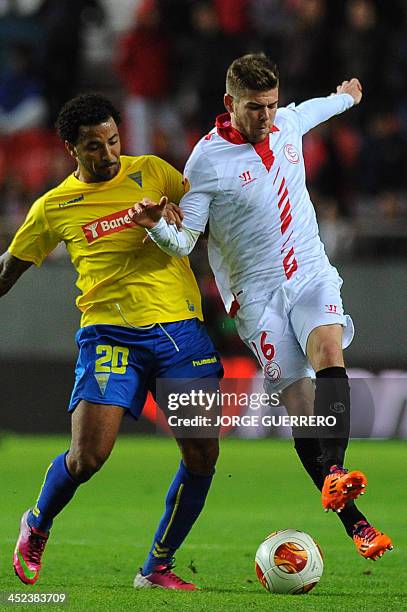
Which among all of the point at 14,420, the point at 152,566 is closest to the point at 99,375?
the point at 152,566

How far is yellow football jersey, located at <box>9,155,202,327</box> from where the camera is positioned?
21.3ft

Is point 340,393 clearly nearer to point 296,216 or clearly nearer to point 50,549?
point 296,216

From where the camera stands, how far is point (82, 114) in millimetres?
6359

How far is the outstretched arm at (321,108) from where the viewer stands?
6992 millimetres

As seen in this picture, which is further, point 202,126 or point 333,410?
point 202,126

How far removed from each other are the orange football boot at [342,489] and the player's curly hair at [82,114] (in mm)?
2029

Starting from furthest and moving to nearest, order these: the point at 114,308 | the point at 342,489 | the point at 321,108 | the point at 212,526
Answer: the point at 212,526, the point at 321,108, the point at 114,308, the point at 342,489

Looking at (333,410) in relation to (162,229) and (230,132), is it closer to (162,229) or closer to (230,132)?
(162,229)

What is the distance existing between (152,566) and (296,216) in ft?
6.17

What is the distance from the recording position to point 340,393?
245 inches

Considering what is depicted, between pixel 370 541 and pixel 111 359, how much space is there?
60.0 inches

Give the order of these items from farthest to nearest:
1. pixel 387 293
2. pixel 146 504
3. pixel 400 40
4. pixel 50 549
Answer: pixel 400 40 → pixel 387 293 → pixel 146 504 → pixel 50 549

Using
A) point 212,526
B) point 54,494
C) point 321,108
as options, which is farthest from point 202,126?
point 54,494

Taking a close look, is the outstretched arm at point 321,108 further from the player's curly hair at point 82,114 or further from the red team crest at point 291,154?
the player's curly hair at point 82,114
